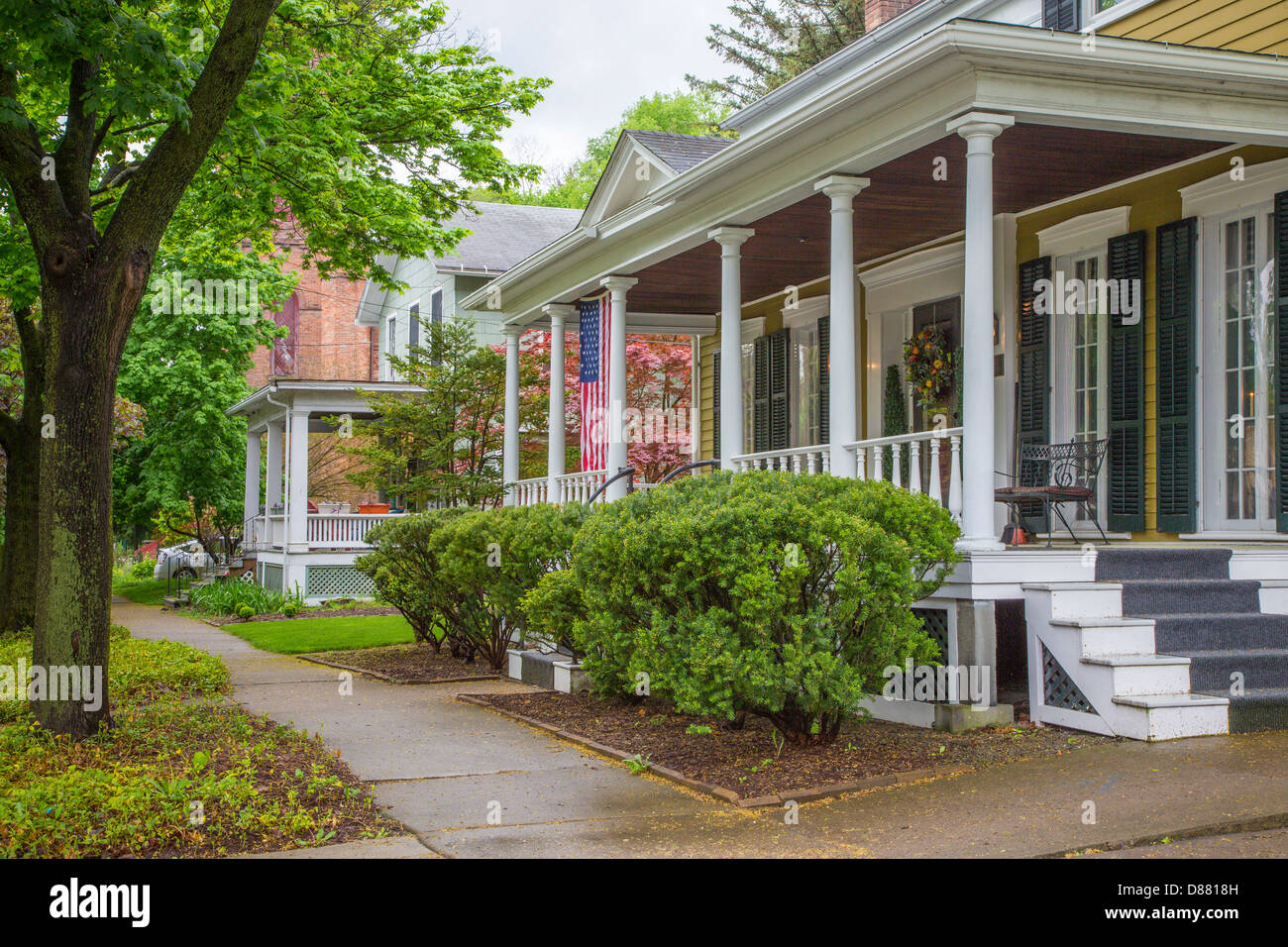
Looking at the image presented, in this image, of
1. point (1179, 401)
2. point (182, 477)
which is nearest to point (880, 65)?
point (1179, 401)

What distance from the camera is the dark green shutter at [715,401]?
1556 cm

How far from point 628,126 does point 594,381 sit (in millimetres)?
36716

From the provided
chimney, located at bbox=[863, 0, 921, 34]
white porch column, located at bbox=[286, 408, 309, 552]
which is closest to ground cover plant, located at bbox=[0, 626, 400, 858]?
chimney, located at bbox=[863, 0, 921, 34]

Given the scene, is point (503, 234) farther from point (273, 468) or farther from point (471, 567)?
point (471, 567)

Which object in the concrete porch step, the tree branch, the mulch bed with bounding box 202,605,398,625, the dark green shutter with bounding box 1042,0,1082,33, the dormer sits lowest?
the mulch bed with bounding box 202,605,398,625

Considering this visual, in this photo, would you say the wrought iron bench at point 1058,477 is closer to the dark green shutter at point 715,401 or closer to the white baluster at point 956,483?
the white baluster at point 956,483

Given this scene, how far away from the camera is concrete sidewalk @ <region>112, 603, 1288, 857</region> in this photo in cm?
477

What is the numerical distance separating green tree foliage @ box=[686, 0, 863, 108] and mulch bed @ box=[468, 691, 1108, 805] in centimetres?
2691

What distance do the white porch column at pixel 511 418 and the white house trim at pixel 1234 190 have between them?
8248 millimetres

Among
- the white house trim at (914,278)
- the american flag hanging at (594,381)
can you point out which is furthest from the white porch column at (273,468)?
the white house trim at (914,278)

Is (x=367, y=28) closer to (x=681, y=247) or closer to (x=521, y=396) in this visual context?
(x=681, y=247)

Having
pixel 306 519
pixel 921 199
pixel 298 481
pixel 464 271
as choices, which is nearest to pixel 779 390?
pixel 921 199

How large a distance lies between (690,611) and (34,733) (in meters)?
3.84

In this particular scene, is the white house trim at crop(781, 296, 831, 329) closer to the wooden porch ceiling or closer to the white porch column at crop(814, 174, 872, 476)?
the wooden porch ceiling
